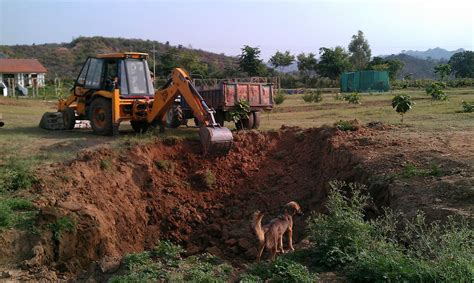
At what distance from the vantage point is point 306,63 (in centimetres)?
6162

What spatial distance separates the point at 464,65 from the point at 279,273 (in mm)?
72195

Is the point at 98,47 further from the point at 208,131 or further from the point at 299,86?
the point at 208,131

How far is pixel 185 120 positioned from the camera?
16.9 m

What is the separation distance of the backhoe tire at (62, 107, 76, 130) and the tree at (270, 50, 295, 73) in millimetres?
49216

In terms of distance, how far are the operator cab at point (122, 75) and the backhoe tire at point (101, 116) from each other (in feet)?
1.56

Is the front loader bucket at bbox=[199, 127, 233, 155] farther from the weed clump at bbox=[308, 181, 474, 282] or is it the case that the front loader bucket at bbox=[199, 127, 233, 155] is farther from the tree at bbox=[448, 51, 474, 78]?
the tree at bbox=[448, 51, 474, 78]

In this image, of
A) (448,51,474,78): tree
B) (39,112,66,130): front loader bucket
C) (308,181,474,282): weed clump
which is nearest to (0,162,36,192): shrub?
(308,181,474,282): weed clump

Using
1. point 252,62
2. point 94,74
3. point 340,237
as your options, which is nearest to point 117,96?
point 94,74

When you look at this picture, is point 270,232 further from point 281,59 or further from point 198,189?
point 281,59

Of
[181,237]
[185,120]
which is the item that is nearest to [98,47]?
[185,120]

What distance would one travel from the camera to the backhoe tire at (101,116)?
14.2 metres

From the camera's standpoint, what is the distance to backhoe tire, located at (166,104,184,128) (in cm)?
1628

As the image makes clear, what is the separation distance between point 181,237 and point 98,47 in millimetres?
82447

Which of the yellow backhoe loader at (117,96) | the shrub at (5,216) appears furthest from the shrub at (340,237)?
the yellow backhoe loader at (117,96)
